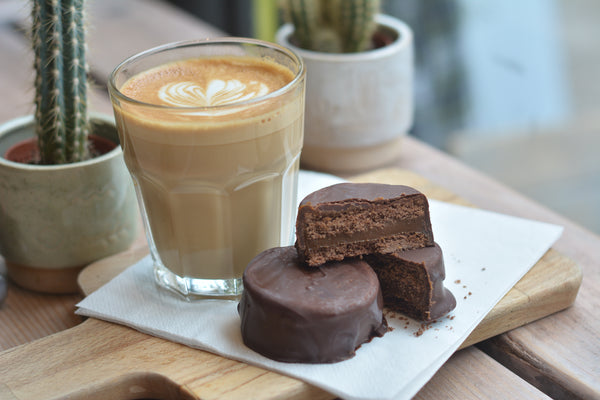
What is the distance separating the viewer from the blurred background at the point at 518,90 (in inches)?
94.3

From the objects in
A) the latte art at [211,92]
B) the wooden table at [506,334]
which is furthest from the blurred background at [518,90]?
the latte art at [211,92]

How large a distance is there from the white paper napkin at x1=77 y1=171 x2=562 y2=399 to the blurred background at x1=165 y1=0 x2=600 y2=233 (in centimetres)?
116

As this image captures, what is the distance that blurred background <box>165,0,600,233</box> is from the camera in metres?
2.40

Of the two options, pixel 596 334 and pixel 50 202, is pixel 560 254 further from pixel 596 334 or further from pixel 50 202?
pixel 50 202

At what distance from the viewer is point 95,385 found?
102 centimetres

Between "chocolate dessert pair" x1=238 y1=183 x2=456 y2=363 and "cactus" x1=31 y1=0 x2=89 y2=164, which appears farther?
"cactus" x1=31 y1=0 x2=89 y2=164

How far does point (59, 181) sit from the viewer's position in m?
1.24

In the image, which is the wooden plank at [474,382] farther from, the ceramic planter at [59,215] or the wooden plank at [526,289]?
the ceramic planter at [59,215]

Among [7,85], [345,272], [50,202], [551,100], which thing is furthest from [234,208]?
[551,100]

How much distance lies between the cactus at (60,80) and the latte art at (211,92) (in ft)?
0.64

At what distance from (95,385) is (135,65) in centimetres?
58

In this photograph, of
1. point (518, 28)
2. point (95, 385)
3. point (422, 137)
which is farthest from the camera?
point (422, 137)

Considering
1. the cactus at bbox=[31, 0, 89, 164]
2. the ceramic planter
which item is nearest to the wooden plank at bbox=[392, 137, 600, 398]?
the ceramic planter

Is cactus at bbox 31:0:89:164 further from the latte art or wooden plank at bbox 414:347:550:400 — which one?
wooden plank at bbox 414:347:550:400
